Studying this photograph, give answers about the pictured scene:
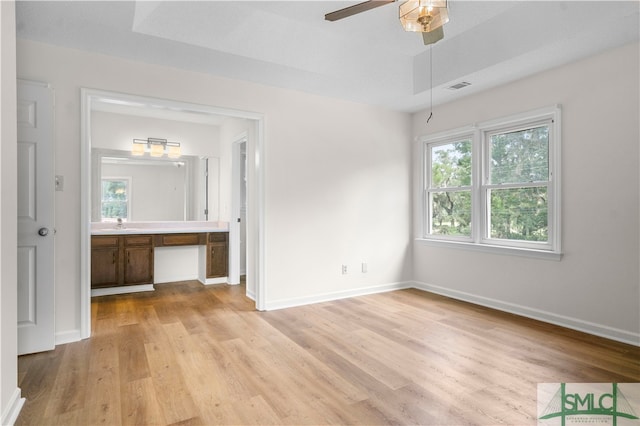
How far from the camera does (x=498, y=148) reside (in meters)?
4.09

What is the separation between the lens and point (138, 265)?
486 cm

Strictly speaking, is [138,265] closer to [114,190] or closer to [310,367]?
[114,190]

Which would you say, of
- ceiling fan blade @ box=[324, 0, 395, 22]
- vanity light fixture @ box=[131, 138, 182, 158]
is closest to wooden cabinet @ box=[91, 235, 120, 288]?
vanity light fixture @ box=[131, 138, 182, 158]

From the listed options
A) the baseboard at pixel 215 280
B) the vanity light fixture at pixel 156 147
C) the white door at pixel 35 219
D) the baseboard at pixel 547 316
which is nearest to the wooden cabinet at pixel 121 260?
the baseboard at pixel 215 280

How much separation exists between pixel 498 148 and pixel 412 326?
2217 millimetres

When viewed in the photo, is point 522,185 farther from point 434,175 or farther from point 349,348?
point 349,348

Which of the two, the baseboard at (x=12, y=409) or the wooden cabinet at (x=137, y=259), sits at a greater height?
the wooden cabinet at (x=137, y=259)

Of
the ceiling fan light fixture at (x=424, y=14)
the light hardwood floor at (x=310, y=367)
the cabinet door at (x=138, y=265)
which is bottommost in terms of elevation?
the light hardwood floor at (x=310, y=367)

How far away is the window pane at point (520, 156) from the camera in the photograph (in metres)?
3.67

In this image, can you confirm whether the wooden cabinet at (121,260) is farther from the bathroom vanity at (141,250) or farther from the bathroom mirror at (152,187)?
the bathroom mirror at (152,187)

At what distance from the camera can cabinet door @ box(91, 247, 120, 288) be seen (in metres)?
4.59

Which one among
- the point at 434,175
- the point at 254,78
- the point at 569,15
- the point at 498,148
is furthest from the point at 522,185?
the point at 254,78

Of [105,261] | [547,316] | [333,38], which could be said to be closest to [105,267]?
[105,261]

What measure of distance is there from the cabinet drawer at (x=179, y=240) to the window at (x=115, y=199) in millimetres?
701
